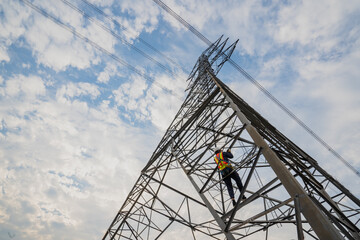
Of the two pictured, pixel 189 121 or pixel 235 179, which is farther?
pixel 189 121

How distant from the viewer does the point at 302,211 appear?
2.59 metres

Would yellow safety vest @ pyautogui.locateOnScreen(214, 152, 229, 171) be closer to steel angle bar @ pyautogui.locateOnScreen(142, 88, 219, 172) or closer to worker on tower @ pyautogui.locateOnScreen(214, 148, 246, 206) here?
worker on tower @ pyautogui.locateOnScreen(214, 148, 246, 206)

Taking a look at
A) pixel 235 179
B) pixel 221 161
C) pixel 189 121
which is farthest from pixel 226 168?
pixel 189 121

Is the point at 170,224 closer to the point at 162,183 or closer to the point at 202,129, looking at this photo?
the point at 162,183

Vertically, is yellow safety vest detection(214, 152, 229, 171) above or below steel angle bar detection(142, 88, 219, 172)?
below

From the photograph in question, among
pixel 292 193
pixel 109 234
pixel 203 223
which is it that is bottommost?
pixel 292 193

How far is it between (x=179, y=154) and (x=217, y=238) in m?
3.22

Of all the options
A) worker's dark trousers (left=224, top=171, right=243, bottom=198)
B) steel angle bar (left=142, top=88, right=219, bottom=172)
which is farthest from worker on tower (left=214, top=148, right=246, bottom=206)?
steel angle bar (left=142, top=88, right=219, bottom=172)

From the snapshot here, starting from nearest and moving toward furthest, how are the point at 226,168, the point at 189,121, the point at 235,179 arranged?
the point at 235,179 < the point at 226,168 < the point at 189,121

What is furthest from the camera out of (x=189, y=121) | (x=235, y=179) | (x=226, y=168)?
(x=189, y=121)

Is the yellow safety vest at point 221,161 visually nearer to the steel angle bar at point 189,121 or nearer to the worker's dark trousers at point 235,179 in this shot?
the worker's dark trousers at point 235,179

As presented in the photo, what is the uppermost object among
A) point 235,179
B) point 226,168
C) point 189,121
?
point 189,121

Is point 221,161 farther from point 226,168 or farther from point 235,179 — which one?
point 235,179

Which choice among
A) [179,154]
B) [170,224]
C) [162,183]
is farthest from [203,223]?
[179,154]
